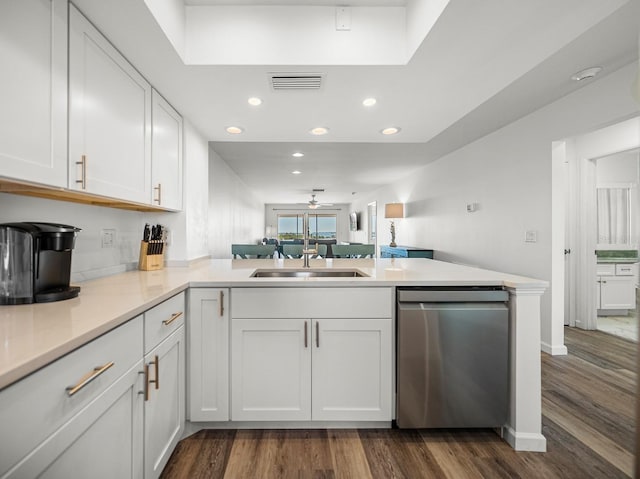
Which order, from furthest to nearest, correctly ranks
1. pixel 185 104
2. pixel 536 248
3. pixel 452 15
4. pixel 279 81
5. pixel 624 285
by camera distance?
pixel 624 285, pixel 536 248, pixel 185 104, pixel 279 81, pixel 452 15

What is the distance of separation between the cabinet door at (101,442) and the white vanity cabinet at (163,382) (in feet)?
0.24

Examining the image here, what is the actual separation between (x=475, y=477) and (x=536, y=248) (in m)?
2.38

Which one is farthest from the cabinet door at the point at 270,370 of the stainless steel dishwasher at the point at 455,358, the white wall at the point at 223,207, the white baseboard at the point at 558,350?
the white wall at the point at 223,207

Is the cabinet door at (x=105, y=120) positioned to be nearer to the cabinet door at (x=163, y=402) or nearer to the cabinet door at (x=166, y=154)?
the cabinet door at (x=166, y=154)

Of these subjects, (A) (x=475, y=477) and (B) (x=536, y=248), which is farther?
(B) (x=536, y=248)

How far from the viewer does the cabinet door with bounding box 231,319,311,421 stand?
160 cm

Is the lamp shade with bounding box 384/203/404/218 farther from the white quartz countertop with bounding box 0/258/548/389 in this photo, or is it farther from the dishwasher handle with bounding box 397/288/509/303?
the dishwasher handle with bounding box 397/288/509/303

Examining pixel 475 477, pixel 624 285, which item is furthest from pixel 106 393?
pixel 624 285

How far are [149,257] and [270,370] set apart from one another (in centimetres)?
120

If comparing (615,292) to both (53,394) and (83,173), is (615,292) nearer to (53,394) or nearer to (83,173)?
(53,394)

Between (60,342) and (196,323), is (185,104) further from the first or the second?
(60,342)

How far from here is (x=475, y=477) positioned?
4.46 feet

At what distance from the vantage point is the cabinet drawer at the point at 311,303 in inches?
62.9

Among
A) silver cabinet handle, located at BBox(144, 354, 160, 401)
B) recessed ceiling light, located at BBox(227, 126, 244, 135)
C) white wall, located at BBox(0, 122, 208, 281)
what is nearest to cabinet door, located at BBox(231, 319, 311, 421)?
silver cabinet handle, located at BBox(144, 354, 160, 401)
